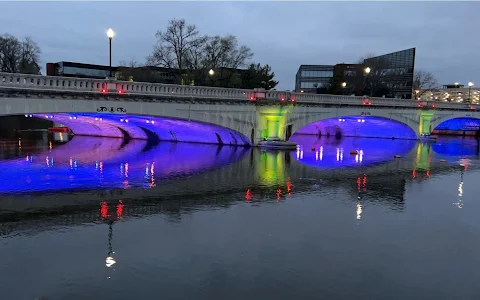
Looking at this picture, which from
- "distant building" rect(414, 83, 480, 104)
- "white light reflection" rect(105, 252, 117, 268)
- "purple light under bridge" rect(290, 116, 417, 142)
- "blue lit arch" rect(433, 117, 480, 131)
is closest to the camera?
"white light reflection" rect(105, 252, 117, 268)

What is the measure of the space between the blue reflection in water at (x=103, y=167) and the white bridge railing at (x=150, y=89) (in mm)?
4293

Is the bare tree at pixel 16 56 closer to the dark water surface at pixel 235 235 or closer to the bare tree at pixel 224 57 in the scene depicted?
the bare tree at pixel 224 57

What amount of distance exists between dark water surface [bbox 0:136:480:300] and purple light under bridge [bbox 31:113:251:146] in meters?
13.3

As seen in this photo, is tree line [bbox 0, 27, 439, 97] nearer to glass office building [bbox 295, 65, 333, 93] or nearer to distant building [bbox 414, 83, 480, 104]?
glass office building [bbox 295, 65, 333, 93]

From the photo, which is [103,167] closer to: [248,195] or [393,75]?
[248,195]

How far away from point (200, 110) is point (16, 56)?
51.3m

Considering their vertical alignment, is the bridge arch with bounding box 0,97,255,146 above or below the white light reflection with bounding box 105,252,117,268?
above

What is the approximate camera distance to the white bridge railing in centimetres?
2123

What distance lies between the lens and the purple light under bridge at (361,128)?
175ft

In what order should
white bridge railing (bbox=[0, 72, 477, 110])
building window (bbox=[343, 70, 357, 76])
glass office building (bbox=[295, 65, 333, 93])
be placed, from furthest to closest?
glass office building (bbox=[295, 65, 333, 93]), building window (bbox=[343, 70, 357, 76]), white bridge railing (bbox=[0, 72, 477, 110])

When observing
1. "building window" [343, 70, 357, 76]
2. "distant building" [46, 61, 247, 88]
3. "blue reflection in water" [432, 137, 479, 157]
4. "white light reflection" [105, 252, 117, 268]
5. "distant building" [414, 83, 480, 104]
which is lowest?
"white light reflection" [105, 252, 117, 268]

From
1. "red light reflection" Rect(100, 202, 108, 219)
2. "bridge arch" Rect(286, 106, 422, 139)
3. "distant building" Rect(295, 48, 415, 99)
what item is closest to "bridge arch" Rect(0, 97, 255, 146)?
"bridge arch" Rect(286, 106, 422, 139)

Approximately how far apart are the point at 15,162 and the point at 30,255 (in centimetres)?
1816

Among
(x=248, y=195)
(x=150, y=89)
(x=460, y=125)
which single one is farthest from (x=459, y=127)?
(x=248, y=195)
